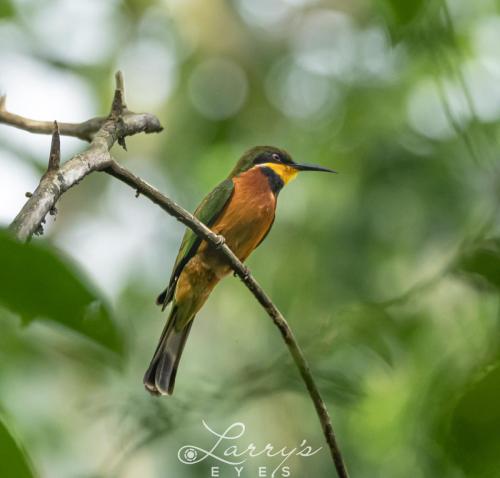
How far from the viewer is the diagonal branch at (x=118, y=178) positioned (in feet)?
3.11

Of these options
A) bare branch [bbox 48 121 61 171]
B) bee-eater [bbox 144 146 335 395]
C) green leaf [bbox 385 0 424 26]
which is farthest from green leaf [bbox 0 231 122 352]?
bee-eater [bbox 144 146 335 395]

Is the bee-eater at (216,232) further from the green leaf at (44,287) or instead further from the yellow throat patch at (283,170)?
the green leaf at (44,287)

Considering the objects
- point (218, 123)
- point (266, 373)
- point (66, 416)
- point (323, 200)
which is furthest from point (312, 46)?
point (266, 373)

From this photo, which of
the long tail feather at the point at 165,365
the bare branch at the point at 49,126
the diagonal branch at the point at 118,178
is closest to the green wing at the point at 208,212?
the long tail feather at the point at 165,365

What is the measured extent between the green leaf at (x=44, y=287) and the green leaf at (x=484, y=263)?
60 centimetres

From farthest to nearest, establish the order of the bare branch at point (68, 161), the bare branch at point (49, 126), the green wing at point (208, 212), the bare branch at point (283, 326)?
the green wing at point (208, 212)
the bare branch at point (49, 126)
the bare branch at point (283, 326)
the bare branch at point (68, 161)

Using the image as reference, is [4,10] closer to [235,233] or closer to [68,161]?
[68,161]

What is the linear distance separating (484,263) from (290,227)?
4.95 meters

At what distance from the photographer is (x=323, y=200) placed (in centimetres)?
575

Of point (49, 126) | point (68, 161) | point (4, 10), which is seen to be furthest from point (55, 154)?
point (4, 10)

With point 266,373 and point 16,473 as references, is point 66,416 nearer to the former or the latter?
point 266,373

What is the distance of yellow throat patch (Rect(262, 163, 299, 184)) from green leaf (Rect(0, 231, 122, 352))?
144 inches

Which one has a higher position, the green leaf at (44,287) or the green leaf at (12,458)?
the green leaf at (44,287)

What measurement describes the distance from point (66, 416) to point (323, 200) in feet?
7.16
